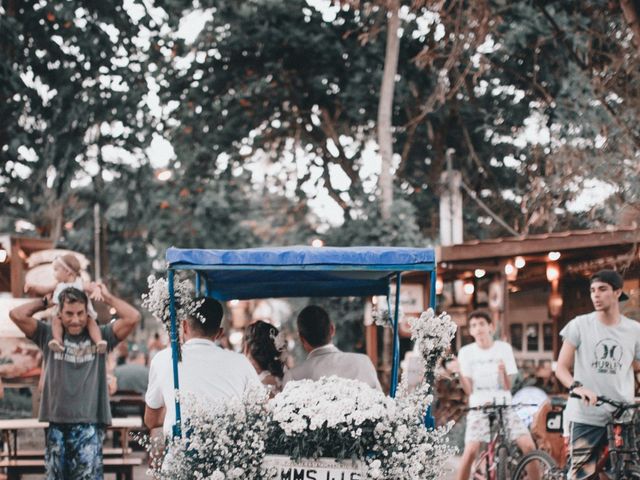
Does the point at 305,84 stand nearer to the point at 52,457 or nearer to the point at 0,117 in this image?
the point at 0,117

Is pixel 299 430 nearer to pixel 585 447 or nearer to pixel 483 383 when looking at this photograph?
pixel 585 447

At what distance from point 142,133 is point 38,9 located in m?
2.97

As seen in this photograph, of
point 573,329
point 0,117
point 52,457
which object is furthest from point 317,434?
point 0,117

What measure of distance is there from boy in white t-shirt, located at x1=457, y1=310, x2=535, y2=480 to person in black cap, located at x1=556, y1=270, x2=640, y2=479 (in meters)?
2.54

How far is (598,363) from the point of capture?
28.6 feet

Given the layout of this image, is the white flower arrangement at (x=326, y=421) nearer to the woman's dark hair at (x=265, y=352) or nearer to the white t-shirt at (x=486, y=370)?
the woman's dark hair at (x=265, y=352)

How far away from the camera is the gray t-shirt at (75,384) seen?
947 cm

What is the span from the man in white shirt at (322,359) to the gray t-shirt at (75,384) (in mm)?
1663

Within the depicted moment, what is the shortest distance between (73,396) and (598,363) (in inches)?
156

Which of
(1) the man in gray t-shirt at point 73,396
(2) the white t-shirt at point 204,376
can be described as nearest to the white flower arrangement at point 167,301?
(2) the white t-shirt at point 204,376

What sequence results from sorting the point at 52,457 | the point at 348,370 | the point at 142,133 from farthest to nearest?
the point at 142,133
the point at 52,457
the point at 348,370

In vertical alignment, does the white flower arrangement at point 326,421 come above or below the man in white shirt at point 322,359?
→ below

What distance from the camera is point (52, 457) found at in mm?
9539

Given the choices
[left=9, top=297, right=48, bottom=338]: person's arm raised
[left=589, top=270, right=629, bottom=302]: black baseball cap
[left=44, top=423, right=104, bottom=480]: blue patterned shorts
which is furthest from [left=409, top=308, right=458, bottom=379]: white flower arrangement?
[left=9, top=297, right=48, bottom=338]: person's arm raised
